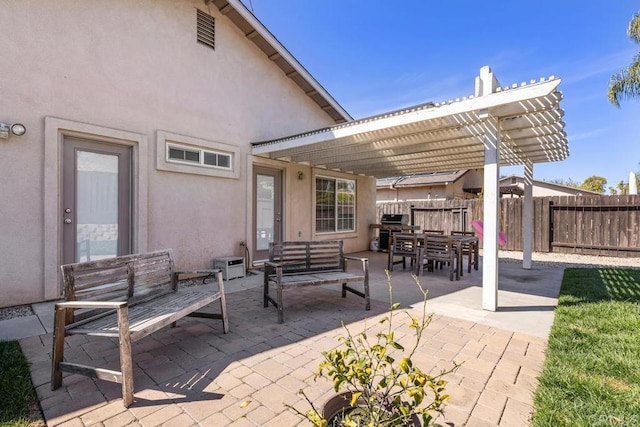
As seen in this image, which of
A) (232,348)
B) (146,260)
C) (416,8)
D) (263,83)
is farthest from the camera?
(416,8)

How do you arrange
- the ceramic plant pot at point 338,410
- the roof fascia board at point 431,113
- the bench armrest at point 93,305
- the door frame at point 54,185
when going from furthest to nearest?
the door frame at point 54,185 < the roof fascia board at point 431,113 < the bench armrest at point 93,305 < the ceramic plant pot at point 338,410

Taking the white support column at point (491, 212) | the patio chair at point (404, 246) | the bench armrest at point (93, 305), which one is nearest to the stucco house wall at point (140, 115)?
the patio chair at point (404, 246)

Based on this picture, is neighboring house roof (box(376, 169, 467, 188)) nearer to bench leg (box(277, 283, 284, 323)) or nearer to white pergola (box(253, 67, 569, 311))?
white pergola (box(253, 67, 569, 311))

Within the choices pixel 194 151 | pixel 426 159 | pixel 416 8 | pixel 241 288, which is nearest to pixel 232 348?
pixel 241 288

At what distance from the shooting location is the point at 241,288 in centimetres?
544

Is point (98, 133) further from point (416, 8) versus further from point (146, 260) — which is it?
point (416, 8)

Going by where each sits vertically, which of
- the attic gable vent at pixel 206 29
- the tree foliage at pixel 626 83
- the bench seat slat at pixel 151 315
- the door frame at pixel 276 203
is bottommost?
the bench seat slat at pixel 151 315

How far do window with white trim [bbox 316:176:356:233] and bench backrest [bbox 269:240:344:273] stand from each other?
4162 millimetres

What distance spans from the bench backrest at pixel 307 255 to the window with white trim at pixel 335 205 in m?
4.16

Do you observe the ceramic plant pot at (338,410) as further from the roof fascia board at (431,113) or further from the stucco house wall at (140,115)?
the stucco house wall at (140,115)

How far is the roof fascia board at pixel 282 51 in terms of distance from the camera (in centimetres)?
660

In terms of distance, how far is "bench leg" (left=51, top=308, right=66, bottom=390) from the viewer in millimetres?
2281

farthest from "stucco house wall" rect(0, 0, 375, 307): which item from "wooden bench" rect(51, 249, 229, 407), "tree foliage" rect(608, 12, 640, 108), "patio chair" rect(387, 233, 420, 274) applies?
"tree foliage" rect(608, 12, 640, 108)

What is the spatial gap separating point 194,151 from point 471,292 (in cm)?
574
